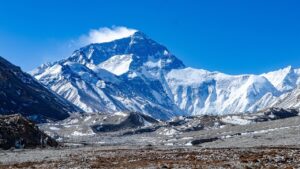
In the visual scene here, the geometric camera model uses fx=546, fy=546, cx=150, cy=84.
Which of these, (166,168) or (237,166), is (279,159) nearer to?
(237,166)

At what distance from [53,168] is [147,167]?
9.85 m

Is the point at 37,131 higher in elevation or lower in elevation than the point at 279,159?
higher

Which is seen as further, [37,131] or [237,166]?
[37,131]

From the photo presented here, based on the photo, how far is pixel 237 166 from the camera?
46.1 meters

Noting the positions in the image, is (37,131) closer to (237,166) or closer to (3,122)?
(3,122)

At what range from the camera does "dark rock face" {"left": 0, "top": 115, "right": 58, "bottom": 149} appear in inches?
4902

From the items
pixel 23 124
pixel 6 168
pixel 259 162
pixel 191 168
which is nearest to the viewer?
pixel 191 168

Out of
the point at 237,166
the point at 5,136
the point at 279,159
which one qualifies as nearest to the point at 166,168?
the point at 237,166

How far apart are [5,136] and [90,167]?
77870 mm

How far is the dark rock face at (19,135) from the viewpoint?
12450 cm

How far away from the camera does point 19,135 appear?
130 metres

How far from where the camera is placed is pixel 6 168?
55.8m

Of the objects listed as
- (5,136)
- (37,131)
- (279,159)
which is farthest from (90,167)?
(37,131)

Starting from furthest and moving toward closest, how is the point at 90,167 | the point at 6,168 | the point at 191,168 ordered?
the point at 6,168, the point at 90,167, the point at 191,168
